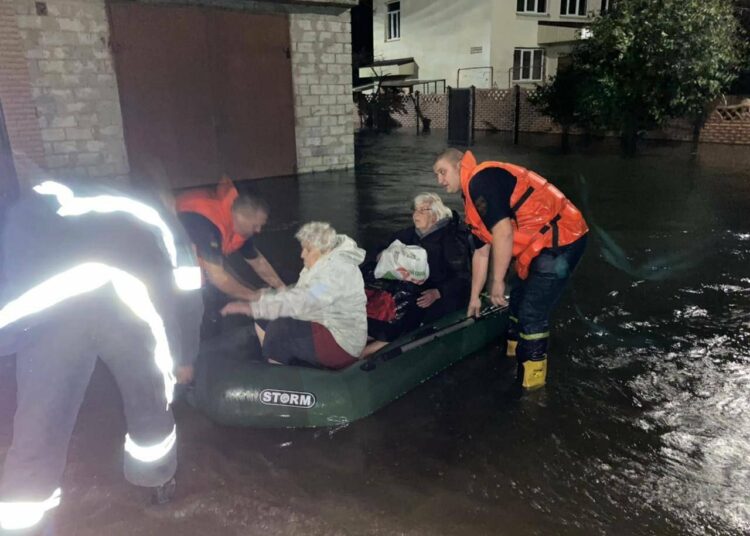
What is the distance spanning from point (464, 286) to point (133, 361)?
2781mm

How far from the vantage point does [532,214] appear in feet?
12.9

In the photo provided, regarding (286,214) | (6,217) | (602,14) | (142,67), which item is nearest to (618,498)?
(6,217)

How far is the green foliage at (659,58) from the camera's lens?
16.5 metres

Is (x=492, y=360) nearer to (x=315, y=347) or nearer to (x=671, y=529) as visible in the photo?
(x=315, y=347)

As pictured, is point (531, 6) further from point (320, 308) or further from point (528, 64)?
point (320, 308)

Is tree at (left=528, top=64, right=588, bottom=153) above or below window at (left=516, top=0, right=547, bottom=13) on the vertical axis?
below

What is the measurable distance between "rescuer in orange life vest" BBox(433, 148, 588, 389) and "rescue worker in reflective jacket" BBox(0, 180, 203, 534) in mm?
1957

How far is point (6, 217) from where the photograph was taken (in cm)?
267

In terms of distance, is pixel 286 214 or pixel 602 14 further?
Result: pixel 602 14

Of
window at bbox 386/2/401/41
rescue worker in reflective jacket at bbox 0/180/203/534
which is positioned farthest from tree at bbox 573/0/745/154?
window at bbox 386/2/401/41

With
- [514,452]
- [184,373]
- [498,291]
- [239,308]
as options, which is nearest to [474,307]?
[498,291]

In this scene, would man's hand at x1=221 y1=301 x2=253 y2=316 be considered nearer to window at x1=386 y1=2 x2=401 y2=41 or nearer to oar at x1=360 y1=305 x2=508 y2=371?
oar at x1=360 y1=305 x2=508 y2=371

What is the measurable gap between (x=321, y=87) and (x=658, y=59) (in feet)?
32.3

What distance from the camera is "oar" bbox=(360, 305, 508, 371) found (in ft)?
12.4
